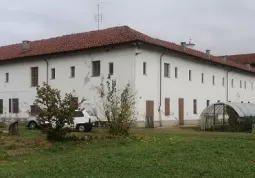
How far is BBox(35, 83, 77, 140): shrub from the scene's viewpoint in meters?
20.0

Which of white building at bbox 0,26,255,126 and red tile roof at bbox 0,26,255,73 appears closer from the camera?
white building at bbox 0,26,255,126

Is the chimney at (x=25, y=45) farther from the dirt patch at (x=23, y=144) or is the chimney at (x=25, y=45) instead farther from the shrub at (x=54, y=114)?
the dirt patch at (x=23, y=144)

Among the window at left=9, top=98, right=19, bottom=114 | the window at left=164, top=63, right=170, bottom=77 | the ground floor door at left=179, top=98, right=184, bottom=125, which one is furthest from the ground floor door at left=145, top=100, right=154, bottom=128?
the window at left=9, top=98, right=19, bottom=114

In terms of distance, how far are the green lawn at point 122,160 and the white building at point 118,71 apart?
17.8 metres

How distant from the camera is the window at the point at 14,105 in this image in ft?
149

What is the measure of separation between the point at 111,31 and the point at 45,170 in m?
29.0

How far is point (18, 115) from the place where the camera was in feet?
148

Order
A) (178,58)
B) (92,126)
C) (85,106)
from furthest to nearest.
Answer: (178,58) → (85,106) → (92,126)

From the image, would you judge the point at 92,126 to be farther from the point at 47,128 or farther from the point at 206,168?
the point at 206,168

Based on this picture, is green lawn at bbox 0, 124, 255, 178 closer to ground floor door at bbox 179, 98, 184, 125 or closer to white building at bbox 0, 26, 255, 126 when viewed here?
white building at bbox 0, 26, 255, 126

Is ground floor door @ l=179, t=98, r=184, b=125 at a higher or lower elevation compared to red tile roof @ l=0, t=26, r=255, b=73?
lower

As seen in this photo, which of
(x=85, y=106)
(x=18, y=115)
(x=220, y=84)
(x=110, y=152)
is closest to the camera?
(x=110, y=152)

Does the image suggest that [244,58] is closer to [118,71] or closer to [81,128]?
[118,71]

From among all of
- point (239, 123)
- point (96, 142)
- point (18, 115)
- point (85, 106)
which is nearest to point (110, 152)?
point (96, 142)
